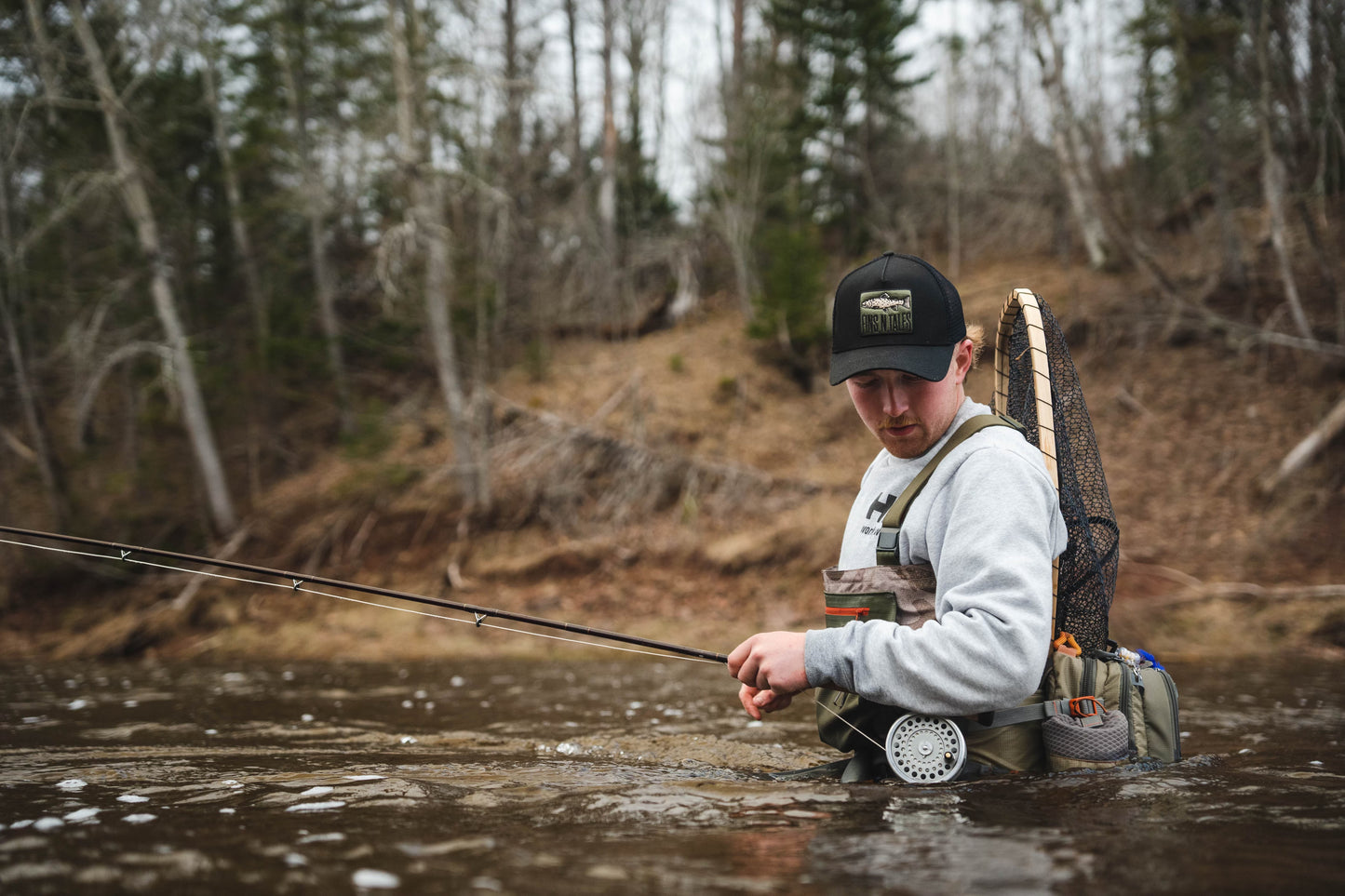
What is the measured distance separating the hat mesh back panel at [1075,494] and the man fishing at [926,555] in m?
0.42

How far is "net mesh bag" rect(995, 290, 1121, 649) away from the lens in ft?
10.7

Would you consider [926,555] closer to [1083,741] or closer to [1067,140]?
[1083,741]

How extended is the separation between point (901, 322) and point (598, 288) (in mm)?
18188

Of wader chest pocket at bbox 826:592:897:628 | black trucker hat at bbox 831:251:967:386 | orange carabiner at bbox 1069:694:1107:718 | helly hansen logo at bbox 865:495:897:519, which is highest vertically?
black trucker hat at bbox 831:251:967:386

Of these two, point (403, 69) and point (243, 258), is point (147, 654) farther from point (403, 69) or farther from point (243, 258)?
point (243, 258)

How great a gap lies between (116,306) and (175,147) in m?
3.37

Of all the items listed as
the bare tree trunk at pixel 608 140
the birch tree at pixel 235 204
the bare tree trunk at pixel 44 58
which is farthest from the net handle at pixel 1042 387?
the bare tree trunk at pixel 608 140

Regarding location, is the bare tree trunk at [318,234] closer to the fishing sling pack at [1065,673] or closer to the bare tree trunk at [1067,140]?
the bare tree trunk at [1067,140]

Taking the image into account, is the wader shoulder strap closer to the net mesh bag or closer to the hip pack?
the net mesh bag

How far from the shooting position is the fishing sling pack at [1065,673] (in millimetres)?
2932

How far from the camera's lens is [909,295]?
2.84 meters

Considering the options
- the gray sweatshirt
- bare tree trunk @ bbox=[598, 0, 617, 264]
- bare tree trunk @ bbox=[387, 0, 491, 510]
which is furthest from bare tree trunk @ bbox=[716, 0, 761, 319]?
the gray sweatshirt

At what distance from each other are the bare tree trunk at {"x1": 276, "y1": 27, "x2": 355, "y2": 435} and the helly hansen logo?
1554 centimetres

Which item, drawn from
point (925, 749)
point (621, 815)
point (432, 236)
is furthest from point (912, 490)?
point (432, 236)
